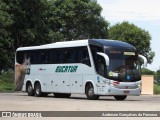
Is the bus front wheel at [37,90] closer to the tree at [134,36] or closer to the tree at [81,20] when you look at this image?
the tree at [81,20]

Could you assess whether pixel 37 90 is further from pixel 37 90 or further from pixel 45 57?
pixel 45 57

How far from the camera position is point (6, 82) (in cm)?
4959

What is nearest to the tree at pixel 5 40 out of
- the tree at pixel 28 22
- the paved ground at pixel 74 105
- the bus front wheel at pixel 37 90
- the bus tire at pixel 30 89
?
the tree at pixel 28 22

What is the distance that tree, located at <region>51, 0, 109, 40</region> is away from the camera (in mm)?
59719

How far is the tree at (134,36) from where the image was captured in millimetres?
79000

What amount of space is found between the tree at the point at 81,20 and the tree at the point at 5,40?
1242 cm

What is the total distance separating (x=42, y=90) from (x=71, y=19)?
29282mm

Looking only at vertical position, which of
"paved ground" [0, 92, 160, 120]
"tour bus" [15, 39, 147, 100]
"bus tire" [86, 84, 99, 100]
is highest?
"tour bus" [15, 39, 147, 100]

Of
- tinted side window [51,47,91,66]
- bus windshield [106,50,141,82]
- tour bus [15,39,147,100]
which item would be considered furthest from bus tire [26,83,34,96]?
bus windshield [106,50,141,82]

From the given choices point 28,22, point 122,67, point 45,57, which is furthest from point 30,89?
point 28,22

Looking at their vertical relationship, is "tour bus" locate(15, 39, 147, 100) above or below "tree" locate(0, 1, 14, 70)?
below

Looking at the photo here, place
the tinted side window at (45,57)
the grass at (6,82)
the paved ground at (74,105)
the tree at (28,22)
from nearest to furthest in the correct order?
1. the paved ground at (74,105)
2. the tinted side window at (45,57)
3. the grass at (6,82)
4. the tree at (28,22)

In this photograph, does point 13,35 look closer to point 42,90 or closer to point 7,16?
point 7,16

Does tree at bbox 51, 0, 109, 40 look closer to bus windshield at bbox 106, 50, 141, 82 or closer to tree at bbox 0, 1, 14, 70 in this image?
tree at bbox 0, 1, 14, 70
